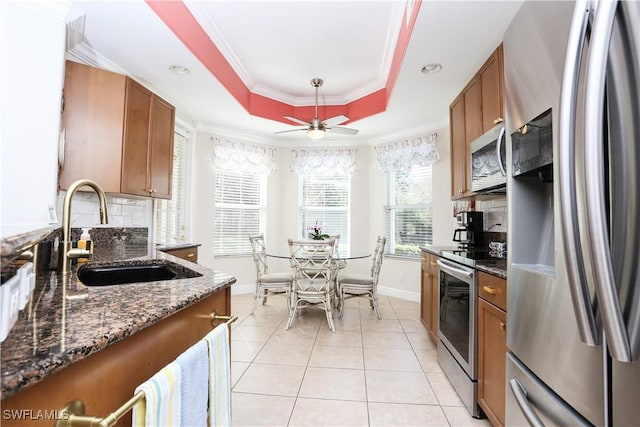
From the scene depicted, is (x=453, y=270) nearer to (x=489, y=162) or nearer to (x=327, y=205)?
(x=489, y=162)

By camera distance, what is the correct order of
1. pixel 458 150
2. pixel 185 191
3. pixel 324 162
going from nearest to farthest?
pixel 458 150 → pixel 185 191 → pixel 324 162

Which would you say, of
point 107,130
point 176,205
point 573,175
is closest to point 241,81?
point 107,130

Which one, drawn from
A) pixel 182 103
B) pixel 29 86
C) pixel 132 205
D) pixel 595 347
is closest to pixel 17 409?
pixel 595 347

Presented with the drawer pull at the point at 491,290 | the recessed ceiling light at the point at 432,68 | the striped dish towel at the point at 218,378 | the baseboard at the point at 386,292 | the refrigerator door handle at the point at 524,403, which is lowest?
the baseboard at the point at 386,292

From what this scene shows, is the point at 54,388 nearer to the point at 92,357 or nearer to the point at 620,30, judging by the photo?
the point at 92,357

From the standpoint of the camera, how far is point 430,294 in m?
2.84

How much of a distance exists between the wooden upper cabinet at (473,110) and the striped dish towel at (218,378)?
7.89 ft

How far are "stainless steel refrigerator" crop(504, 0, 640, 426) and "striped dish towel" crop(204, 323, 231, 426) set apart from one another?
0.92 m

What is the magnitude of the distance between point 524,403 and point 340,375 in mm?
1439

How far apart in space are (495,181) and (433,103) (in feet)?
6.07

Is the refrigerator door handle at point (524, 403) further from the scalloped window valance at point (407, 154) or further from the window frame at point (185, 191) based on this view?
the window frame at point (185, 191)

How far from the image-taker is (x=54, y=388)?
501 mm

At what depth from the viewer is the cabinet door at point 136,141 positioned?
2.48m

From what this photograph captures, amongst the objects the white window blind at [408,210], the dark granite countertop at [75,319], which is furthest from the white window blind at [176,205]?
the white window blind at [408,210]
